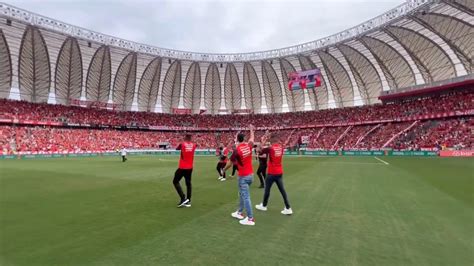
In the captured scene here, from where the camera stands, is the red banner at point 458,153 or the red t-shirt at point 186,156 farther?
the red banner at point 458,153

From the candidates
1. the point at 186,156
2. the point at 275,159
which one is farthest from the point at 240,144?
the point at 186,156

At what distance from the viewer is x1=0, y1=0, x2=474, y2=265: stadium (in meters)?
5.01

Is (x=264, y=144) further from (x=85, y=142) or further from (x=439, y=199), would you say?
(x=85, y=142)

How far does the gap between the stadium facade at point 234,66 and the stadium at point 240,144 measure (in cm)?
27

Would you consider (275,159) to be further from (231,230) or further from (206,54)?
(206,54)

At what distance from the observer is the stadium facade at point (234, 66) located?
37.0 m

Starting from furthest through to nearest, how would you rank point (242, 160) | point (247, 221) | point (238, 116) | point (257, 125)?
point (238, 116) < point (257, 125) < point (242, 160) < point (247, 221)

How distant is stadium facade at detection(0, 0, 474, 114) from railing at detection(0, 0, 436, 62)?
15 centimetres

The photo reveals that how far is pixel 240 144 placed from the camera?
21.6 feet

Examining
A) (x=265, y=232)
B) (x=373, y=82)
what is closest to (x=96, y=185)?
(x=265, y=232)

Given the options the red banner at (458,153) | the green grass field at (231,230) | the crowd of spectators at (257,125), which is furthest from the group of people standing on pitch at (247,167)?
the crowd of spectators at (257,125)

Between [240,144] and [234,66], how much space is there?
54.5 meters

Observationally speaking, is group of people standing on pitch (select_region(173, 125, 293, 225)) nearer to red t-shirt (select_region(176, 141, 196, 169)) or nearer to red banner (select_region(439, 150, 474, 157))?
red t-shirt (select_region(176, 141, 196, 169))

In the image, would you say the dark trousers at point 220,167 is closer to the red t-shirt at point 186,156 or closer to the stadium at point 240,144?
the stadium at point 240,144
